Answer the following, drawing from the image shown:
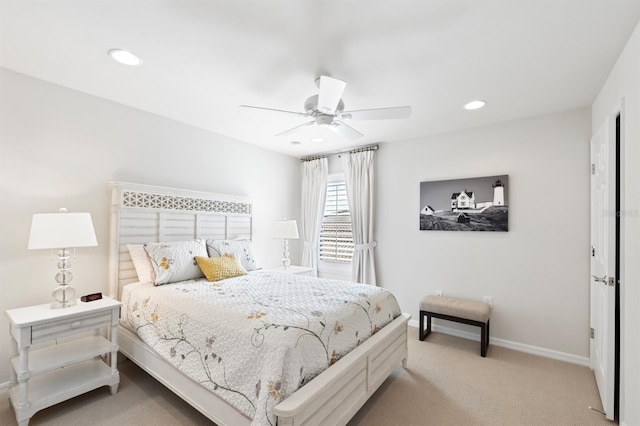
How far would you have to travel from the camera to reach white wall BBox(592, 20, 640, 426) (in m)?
1.71

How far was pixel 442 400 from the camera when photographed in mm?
2352

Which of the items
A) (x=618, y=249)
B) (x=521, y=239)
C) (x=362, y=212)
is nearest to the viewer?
(x=618, y=249)

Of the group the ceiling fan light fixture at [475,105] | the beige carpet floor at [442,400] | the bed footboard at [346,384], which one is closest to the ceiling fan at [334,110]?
the ceiling fan light fixture at [475,105]

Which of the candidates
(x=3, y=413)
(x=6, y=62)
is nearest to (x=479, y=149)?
(x=6, y=62)

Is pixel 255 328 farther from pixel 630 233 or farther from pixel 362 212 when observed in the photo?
pixel 362 212

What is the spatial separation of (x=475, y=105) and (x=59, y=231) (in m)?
3.75

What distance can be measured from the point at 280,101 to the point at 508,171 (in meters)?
2.66

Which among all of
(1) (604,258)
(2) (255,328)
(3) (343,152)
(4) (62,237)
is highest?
(3) (343,152)

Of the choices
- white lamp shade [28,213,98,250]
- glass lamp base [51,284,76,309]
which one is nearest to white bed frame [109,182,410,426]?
glass lamp base [51,284,76,309]

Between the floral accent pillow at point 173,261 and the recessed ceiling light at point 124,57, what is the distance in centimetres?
161

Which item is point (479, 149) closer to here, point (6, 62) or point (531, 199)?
point (531, 199)

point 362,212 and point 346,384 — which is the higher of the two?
point 362,212

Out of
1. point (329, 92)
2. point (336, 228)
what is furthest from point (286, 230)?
point (329, 92)

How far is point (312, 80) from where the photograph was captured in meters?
2.40
